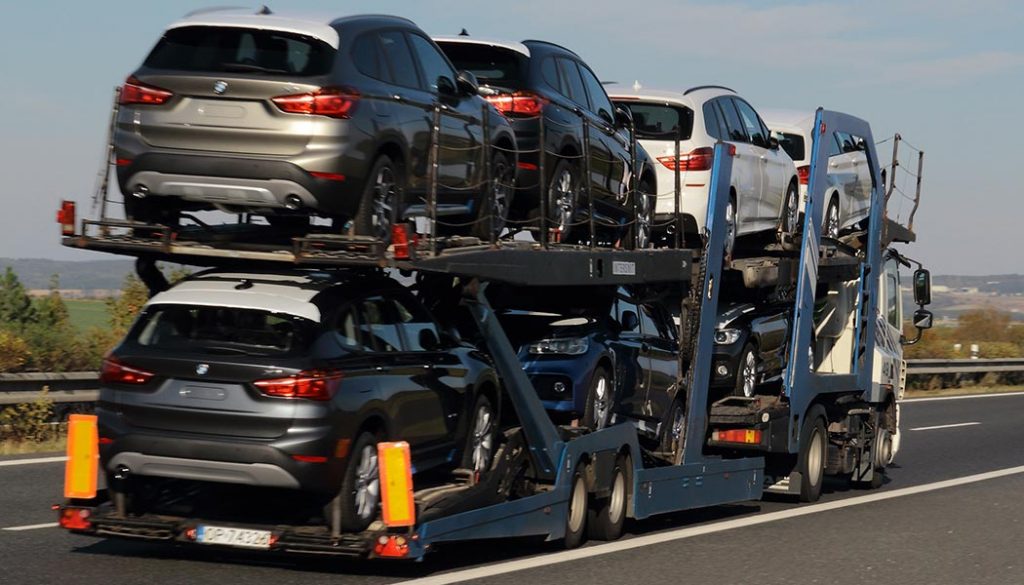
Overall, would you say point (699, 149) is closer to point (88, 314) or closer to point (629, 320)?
point (629, 320)

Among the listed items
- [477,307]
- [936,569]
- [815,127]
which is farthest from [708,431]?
[477,307]

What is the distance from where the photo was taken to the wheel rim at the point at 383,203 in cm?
959

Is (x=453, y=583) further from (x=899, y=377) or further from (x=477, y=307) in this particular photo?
(x=899, y=377)

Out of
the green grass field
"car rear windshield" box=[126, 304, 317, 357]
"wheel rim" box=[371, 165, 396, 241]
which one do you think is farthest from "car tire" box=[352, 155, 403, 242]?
the green grass field

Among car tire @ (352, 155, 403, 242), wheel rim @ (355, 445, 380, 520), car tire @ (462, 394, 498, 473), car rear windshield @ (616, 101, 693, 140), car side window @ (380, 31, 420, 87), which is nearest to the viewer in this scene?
wheel rim @ (355, 445, 380, 520)

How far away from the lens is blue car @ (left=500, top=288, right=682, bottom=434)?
1176 cm

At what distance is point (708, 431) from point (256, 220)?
567 centimetres

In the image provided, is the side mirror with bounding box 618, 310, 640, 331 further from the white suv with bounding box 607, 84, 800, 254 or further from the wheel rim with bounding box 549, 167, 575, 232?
the white suv with bounding box 607, 84, 800, 254

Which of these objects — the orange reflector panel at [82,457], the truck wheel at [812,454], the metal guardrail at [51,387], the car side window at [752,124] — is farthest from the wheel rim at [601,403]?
the metal guardrail at [51,387]

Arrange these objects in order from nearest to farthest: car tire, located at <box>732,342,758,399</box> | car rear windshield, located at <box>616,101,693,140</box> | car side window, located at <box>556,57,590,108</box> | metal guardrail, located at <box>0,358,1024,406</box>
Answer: car side window, located at <box>556,57,590,108</box>
car rear windshield, located at <box>616,101,693,140</box>
car tire, located at <box>732,342,758,399</box>
metal guardrail, located at <box>0,358,1024,406</box>

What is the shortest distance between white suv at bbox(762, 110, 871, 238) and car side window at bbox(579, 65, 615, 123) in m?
3.31

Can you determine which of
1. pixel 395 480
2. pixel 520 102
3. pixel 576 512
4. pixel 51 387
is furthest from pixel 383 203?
pixel 51 387

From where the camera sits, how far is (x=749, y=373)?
15500 millimetres

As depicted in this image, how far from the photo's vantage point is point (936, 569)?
1079 cm
